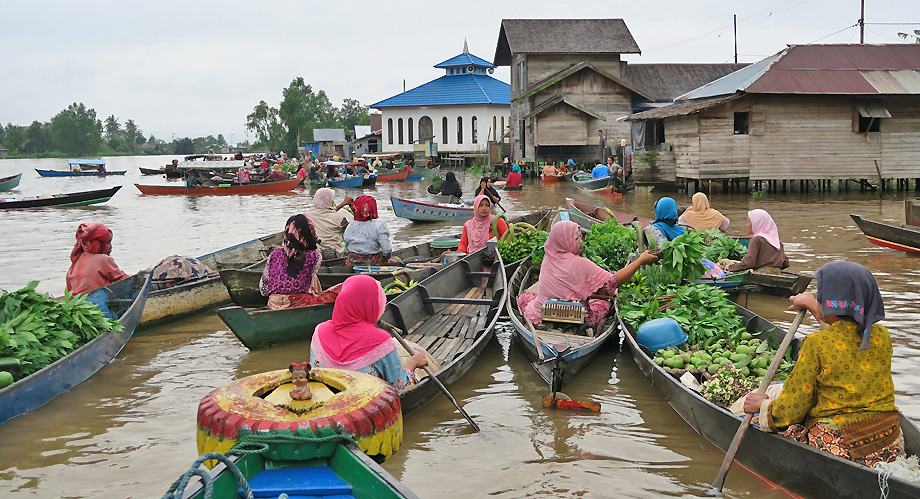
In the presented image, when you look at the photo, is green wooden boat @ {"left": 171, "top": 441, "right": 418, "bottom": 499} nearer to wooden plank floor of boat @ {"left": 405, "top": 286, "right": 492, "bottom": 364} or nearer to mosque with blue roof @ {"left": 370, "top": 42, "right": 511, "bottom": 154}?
wooden plank floor of boat @ {"left": 405, "top": 286, "right": 492, "bottom": 364}

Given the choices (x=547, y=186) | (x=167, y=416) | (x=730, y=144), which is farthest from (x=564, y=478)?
(x=547, y=186)

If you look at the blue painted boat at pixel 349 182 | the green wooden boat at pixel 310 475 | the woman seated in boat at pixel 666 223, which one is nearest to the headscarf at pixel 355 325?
the green wooden boat at pixel 310 475

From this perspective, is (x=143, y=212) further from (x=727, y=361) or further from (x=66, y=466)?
(x=727, y=361)

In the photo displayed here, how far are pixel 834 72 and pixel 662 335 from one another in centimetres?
1953

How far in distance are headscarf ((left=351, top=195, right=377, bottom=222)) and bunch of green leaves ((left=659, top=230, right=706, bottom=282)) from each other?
3804mm

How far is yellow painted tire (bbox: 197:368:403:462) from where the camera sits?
3.97 m

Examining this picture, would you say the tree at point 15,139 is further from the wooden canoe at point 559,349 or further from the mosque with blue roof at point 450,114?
the wooden canoe at point 559,349

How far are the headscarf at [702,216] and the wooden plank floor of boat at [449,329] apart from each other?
3.62 m

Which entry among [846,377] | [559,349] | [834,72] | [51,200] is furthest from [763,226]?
[51,200]

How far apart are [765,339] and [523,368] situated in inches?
90.7

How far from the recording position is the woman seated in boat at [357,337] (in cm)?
513

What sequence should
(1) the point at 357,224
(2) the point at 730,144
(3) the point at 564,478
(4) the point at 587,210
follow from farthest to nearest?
(2) the point at 730,144 < (4) the point at 587,210 < (1) the point at 357,224 < (3) the point at 564,478

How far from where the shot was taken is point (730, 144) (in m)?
23.0

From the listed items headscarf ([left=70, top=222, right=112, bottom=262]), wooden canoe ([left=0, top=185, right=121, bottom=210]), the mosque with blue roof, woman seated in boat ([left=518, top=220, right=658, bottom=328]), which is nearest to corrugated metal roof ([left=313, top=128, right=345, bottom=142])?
the mosque with blue roof
